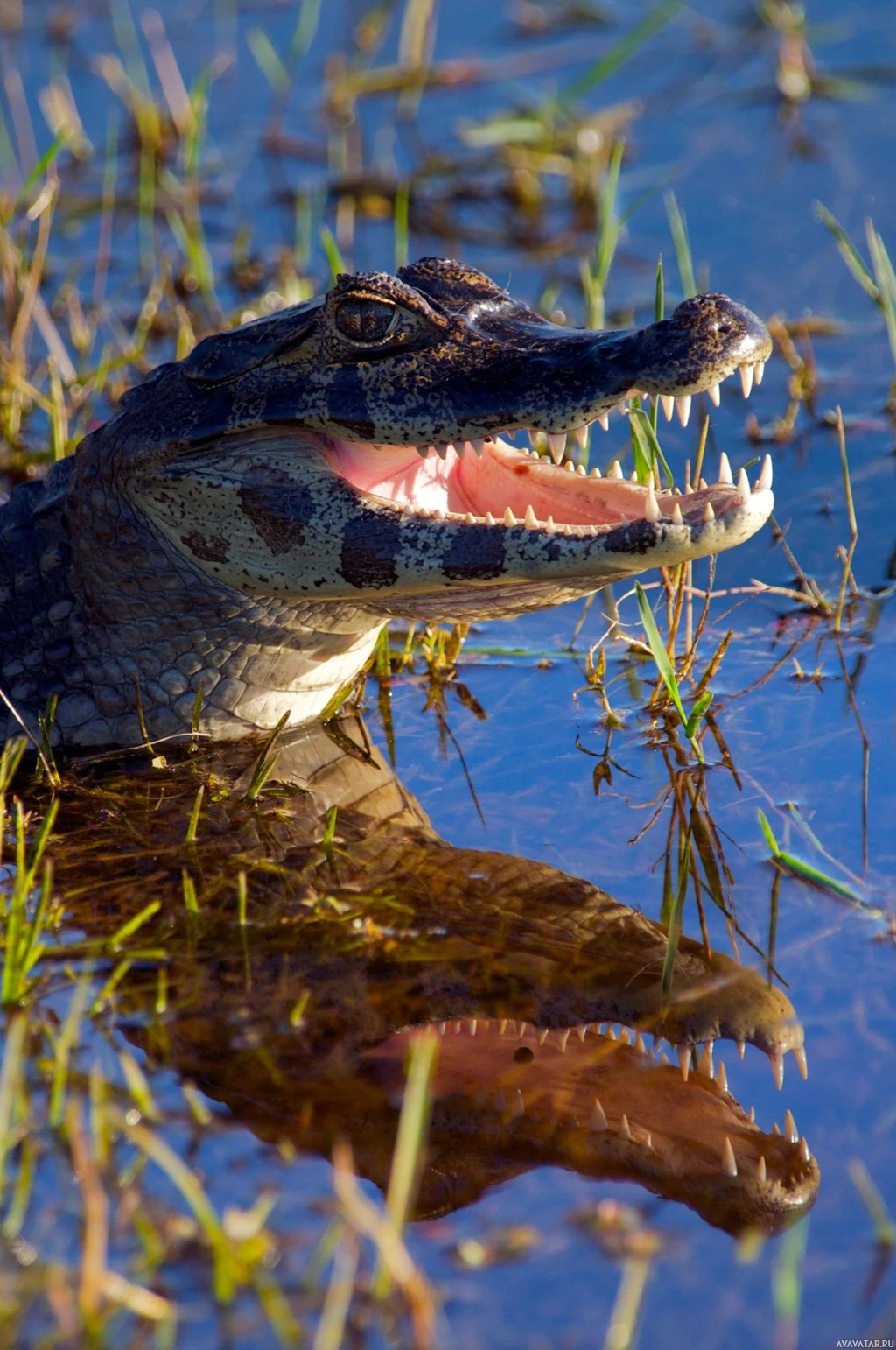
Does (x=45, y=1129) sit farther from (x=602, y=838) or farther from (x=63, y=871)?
(x=602, y=838)

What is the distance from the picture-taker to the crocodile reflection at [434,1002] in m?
2.85

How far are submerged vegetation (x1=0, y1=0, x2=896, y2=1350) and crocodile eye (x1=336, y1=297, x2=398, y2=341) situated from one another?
0.76m

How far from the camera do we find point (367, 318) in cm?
388

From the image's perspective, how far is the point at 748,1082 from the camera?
3002 mm

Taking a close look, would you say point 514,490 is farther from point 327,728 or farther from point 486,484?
point 327,728

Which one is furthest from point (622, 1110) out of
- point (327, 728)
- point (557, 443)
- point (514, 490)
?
point (327, 728)

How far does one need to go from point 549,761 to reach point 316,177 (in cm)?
512

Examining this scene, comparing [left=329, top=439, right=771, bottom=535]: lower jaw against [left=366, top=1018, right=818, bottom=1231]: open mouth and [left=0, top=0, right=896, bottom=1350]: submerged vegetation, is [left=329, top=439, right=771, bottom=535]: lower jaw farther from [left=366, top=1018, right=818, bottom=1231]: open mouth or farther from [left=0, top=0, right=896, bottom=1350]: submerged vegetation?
[left=366, top=1018, right=818, bottom=1231]: open mouth

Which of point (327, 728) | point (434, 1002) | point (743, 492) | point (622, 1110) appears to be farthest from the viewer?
point (327, 728)

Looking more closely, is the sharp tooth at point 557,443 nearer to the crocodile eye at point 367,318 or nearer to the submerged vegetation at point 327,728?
the submerged vegetation at point 327,728

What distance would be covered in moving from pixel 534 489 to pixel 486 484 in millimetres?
169

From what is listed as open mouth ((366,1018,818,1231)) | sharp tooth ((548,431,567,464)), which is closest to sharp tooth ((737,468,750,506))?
sharp tooth ((548,431,567,464))

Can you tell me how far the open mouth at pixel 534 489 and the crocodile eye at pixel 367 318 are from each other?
28 centimetres

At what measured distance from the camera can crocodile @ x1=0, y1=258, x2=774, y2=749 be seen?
12.0ft
